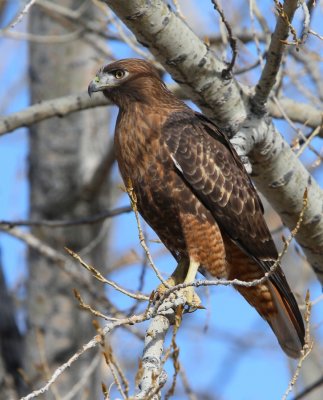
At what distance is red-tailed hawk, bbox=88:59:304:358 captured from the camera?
15.2ft

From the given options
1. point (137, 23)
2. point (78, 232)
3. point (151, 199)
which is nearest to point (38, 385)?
point (78, 232)

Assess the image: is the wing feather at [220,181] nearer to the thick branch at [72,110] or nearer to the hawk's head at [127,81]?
the hawk's head at [127,81]

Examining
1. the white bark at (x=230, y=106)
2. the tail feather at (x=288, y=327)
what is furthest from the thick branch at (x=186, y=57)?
the tail feather at (x=288, y=327)

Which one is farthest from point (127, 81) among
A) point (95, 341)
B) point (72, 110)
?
point (95, 341)

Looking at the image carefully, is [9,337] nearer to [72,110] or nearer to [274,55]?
[72,110]

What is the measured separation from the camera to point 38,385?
685 cm

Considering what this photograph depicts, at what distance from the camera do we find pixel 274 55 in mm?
4230

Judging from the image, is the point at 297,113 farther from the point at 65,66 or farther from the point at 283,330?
the point at 65,66

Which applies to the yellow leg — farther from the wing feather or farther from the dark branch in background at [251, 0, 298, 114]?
the dark branch in background at [251, 0, 298, 114]

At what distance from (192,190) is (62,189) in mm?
3184

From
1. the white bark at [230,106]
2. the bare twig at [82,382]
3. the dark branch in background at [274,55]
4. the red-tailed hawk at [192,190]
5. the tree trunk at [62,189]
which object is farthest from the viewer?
the tree trunk at [62,189]

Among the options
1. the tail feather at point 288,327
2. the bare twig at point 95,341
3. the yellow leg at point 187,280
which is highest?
the yellow leg at point 187,280

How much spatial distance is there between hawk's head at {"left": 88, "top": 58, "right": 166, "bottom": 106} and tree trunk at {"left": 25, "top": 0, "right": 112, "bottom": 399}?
6.08 ft

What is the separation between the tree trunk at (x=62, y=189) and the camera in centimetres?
730
